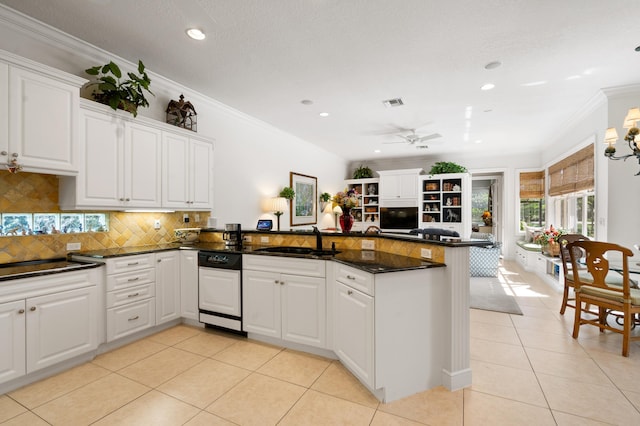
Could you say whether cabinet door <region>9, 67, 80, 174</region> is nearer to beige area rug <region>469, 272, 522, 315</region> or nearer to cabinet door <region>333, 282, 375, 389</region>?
cabinet door <region>333, 282, 375, 389</region>

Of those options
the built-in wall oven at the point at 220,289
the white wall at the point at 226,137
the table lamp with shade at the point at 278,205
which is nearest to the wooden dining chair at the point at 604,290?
the built-in wall oven at the point at 220,289

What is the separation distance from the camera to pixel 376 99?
405 cm

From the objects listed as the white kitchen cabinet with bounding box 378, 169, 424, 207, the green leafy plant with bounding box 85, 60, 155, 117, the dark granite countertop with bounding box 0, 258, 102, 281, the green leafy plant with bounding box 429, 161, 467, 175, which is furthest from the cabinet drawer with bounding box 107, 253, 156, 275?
the green leafy plant with bounding box 429, 161, 467, 175

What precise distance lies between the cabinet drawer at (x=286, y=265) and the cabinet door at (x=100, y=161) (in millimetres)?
1417

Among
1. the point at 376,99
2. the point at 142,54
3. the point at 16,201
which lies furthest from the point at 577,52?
the point at 16,201

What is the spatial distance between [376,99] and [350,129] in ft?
4.80

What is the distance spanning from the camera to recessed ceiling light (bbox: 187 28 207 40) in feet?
8.29

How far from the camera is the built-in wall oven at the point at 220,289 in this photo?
301 centimetres

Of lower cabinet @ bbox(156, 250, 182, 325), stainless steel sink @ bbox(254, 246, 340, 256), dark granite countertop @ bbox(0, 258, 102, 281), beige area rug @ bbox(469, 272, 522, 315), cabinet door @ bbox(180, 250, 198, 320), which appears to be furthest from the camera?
beige area rug @ bbox(469, 272, 522, 315)

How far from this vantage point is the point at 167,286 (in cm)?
324

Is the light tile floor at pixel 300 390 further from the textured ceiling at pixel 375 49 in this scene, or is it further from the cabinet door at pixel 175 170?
the textured ceiling at pixel 375 49

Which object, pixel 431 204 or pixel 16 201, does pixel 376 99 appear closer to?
pixel 16 201

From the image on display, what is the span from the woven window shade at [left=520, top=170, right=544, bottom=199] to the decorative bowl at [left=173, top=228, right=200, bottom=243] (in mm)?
7622

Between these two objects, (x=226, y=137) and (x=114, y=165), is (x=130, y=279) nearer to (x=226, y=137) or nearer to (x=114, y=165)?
(x=114, y=165)
